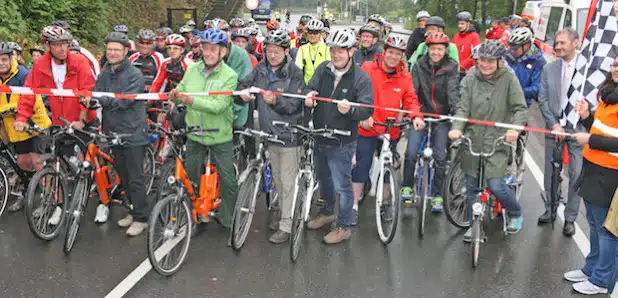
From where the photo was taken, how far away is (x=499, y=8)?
53781mm

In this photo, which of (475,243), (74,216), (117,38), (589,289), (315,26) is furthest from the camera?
(315,26)

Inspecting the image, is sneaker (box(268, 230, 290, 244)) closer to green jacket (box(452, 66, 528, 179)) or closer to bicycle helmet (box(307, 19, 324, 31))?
green jacket (box(452, 66, 528, 179))

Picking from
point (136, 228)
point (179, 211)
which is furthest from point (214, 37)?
point (136, 228)

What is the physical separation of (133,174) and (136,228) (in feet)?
1.93

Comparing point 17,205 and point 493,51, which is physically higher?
point 493,51

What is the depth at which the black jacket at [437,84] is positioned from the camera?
7.25 metres

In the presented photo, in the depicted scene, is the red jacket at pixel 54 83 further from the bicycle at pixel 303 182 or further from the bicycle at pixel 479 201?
the bicycle at pixel 479 201

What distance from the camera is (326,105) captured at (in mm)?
6227

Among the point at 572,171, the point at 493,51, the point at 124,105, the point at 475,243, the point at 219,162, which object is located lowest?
the point at 475,243

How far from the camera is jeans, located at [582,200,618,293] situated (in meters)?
5.14

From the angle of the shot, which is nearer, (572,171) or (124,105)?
(124,105)

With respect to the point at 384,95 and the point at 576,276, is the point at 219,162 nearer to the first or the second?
the point at 384,95

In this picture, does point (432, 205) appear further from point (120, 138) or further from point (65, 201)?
point (65, 201)

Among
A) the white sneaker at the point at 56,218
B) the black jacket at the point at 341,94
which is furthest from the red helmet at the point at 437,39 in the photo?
the white sneaker at the point at 56,218
